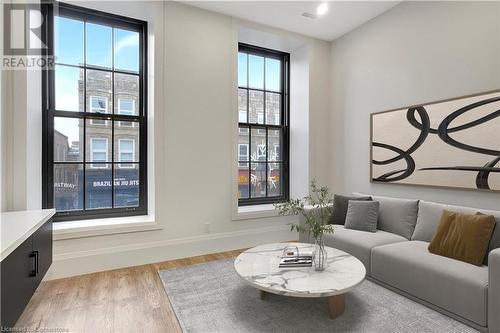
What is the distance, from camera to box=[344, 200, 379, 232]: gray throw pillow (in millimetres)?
3100

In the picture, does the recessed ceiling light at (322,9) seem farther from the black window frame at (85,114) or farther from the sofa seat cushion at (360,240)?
the sofa seat cushion at (360,240)

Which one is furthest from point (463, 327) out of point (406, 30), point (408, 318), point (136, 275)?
point (406, 30)

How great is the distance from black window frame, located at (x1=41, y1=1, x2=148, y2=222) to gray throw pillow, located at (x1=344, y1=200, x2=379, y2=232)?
99.8 inches

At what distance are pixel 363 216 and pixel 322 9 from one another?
2.63 meters

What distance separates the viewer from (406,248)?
247 centimetres

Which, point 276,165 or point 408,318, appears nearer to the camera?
point 408,318

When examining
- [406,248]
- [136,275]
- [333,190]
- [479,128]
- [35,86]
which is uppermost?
[35,86]

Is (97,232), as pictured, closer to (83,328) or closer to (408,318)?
(83,328)

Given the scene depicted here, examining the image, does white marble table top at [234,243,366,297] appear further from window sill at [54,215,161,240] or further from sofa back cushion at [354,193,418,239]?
window sill at [54,215,161,240]

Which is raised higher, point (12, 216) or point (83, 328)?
point (12, 216)

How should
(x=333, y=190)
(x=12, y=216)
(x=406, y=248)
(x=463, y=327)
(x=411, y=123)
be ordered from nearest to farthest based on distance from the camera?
(x=463, y=327)
(x=12, y=216)
(x=406, y=248)
(x=411, y=123)
(x=333, y=190)

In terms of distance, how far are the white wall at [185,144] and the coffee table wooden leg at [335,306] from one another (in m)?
1.89

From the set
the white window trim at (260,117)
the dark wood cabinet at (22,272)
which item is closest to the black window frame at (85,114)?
the dark wood cabinet at (22,272)

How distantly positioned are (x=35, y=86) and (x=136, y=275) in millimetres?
2196
